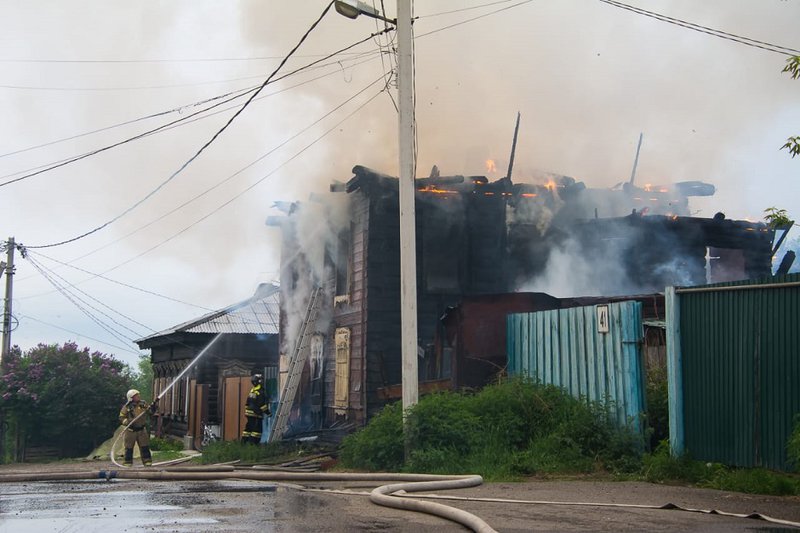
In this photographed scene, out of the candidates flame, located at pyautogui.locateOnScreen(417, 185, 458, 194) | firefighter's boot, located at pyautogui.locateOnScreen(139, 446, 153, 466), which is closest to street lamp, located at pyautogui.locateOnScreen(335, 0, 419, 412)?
flame, located at pyautogui.locateOnScreen(417, 185, 458, 194)

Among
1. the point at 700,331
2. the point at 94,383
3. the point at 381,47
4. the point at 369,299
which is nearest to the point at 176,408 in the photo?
the point at 94,383

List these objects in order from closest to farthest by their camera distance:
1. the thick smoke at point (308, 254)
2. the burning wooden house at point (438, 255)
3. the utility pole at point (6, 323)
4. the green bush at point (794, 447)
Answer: the green bush at point (794, 447)
the burning wooden house at point (438, 255)
the thick smoke at point (308, 254)
the utility pole at point (6, 323)

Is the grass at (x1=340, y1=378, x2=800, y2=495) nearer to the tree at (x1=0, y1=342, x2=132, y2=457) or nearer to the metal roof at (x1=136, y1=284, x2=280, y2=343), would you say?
the metal roof at (x1=136, y1=284, x2=280, y2=343)

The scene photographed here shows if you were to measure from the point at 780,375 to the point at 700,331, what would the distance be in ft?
3.94

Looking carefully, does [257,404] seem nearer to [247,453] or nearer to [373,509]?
[247,453]

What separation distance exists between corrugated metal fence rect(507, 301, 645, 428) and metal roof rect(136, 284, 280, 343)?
16.2 m

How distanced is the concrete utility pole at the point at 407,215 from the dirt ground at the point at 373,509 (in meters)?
2.22

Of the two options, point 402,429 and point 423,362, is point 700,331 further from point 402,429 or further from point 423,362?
point 423,362

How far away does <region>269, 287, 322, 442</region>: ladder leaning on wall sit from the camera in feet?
63.3

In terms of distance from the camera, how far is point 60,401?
26.9 metres

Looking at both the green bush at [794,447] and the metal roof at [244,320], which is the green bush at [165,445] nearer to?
the metal roof at [244,320]

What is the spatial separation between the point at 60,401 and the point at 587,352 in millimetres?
20535

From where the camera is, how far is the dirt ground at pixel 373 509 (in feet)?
20.2

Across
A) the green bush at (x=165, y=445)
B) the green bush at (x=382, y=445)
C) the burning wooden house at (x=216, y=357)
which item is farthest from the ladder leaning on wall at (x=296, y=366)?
the green bush at (x=165, y=445)
